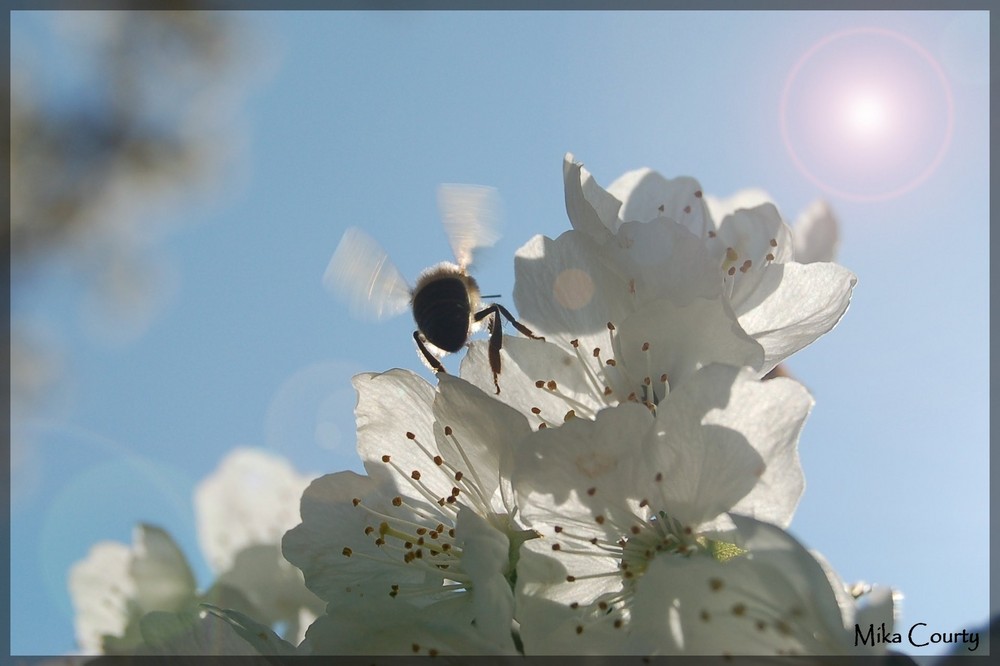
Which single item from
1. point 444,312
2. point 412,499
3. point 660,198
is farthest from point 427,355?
point 660,198

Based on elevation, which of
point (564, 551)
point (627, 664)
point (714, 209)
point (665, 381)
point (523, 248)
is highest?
point (714, 209)

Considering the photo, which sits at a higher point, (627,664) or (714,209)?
(714,209)

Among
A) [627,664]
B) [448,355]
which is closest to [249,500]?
[448,355]

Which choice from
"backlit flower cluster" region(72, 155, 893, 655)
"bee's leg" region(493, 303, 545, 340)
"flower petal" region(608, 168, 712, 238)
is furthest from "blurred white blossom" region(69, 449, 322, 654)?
"flower petal" region(608, 168, 712, 238)

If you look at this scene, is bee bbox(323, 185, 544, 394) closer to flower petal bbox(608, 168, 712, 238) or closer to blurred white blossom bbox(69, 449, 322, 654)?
flower petal bbox(608, 168, 712, 238)

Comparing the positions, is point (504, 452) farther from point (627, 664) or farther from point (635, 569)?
point (627, 664)

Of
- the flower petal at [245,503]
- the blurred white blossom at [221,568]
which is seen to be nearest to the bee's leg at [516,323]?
the blurred white blossom at [221,568]

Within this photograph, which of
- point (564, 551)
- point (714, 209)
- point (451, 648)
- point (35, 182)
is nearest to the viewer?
point (451, 648)
